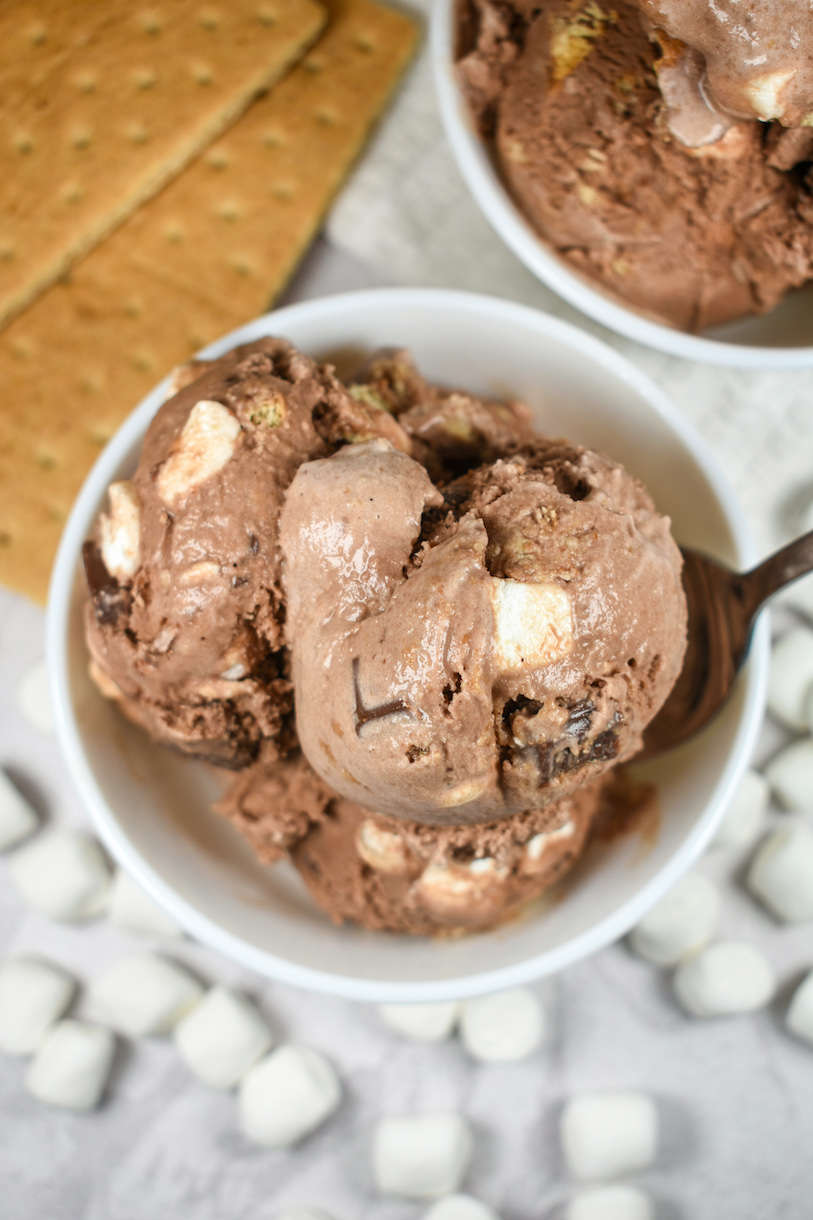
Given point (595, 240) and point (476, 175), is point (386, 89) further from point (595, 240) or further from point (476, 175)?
point (595, 240)

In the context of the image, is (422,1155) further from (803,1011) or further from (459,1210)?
(803,1011)

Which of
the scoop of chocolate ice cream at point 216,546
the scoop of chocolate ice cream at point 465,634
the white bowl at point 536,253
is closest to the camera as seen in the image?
the scoop of chocolate ice cream at point 465,634

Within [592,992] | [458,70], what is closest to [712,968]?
[592,992]

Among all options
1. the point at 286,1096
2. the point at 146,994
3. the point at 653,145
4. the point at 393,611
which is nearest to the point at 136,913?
the point at 146,994

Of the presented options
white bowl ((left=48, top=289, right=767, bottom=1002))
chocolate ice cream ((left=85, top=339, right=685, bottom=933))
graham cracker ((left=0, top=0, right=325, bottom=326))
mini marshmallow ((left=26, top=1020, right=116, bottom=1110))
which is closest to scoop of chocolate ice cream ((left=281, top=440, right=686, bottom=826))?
chocolate ice cream ((left=85, top=339, right=685, bottom=933))

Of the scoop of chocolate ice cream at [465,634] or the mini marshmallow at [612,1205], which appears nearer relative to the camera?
the scoop of chocolate ice cream at [465,634]

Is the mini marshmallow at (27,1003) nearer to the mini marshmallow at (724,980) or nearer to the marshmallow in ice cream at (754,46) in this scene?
the mini marshmallow at (724,980)

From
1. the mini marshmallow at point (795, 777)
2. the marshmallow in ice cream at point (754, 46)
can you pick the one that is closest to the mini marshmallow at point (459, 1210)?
the mini marshmallow at point (795, 777)
